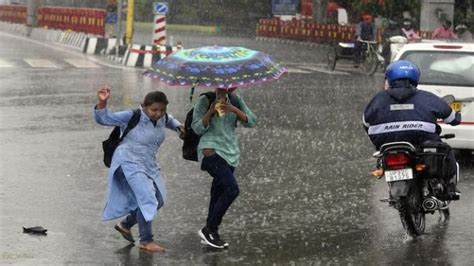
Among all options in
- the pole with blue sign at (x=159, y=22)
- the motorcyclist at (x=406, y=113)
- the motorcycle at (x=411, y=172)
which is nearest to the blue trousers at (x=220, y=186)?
the motorcycle at (x=411, y=172)

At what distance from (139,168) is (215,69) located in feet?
3.12

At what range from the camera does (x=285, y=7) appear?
60375 mm

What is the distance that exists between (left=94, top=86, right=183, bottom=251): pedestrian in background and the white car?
17.9ft

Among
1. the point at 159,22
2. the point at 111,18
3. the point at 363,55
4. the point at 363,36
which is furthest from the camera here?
the point at 111,18

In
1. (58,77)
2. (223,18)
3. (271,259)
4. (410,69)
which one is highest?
(410,69)

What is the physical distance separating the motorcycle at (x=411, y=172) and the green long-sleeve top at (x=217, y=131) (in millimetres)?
1165

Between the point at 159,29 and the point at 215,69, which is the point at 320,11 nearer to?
the point at 159,29

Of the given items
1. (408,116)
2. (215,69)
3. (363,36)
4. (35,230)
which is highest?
(215,69)

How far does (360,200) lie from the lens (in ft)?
35.9

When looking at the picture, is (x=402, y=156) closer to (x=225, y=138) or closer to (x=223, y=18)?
(x=225, y=138)

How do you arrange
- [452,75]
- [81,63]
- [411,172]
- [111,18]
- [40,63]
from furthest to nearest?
[111,18]
[81,63]
[40,63]
[452,75]
[411,172]

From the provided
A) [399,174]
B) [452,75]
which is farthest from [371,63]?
[399,174]

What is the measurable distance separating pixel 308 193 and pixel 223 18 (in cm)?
6355

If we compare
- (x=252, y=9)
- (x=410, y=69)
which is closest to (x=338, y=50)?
(x=410, y=69)
